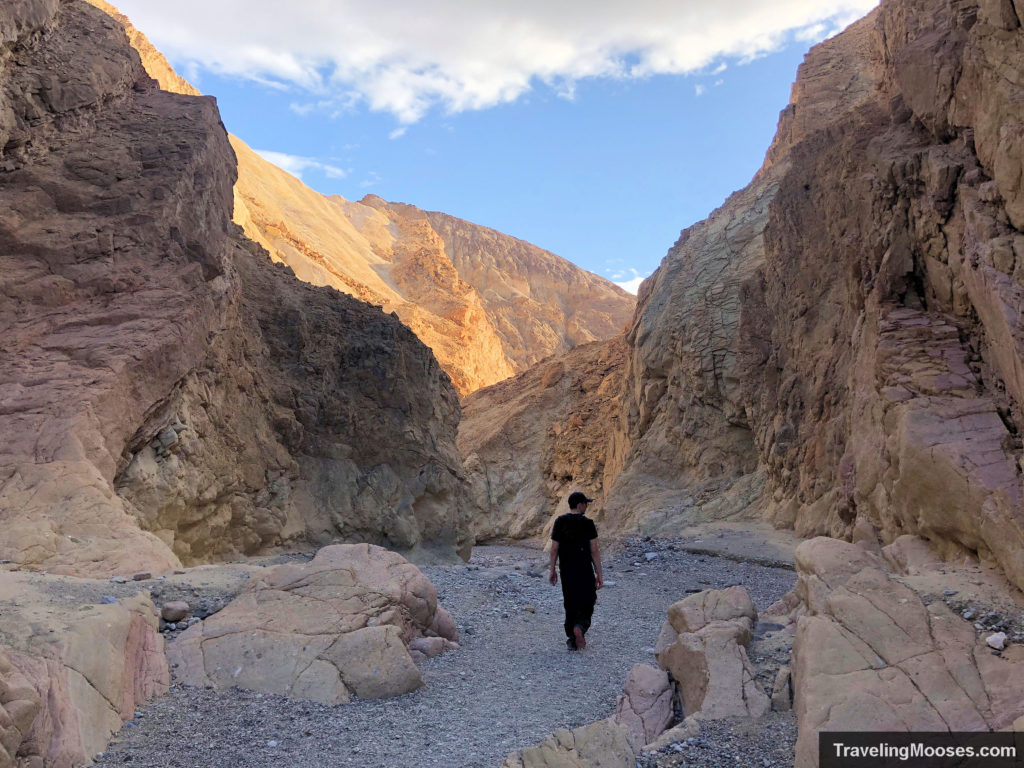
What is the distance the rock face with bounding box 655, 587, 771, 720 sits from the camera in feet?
14.3

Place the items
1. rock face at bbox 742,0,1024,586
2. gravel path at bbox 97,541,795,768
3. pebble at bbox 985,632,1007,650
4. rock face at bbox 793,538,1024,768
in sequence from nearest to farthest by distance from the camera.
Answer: rock face at bbox 793,538,1024,768 < gravel path at bbox 97,541,795,768 < pebble at bbox 985,632,1007,650 < rock face at bbox 742,0,1024,586

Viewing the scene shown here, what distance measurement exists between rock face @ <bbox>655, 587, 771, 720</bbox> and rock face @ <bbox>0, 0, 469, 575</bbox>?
5.36 metres

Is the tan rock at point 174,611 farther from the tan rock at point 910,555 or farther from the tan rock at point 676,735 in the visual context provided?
the tan rock at point 910,555

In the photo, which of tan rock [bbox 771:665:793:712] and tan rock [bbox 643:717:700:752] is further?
tan rock [bbox 771:665:793:712]

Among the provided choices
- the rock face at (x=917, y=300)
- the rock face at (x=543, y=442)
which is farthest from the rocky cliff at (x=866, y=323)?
the rock face at (x=543, y=442)

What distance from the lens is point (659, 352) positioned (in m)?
25.5

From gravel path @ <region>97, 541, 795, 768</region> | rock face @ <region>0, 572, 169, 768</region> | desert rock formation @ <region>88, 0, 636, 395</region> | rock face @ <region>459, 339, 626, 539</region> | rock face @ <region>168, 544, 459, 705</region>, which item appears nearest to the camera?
rock face @ <region>0, 572, 169, 768</region>

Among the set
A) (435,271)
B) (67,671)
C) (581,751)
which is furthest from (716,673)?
(435,271)

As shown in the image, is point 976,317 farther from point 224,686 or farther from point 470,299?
point 470,299

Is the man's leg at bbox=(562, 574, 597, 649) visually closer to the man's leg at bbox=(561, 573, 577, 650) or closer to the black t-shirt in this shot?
the man's leg at bbox=(561, 573, 577, 650)

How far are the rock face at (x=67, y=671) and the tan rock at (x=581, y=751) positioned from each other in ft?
7.48

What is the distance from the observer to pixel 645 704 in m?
4.84

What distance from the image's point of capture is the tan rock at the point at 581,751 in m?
3.60

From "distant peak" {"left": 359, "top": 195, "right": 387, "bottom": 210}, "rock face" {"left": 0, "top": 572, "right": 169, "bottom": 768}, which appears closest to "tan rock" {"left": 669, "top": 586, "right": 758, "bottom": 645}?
"rock face" {"left": 0, "top": 572, "right": 169, "bottom": 768}
